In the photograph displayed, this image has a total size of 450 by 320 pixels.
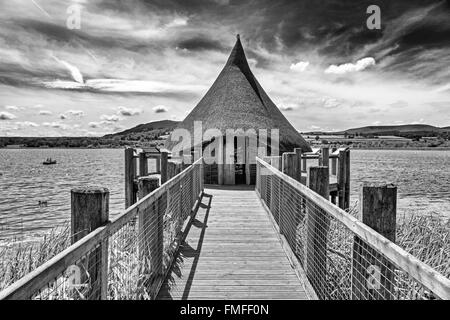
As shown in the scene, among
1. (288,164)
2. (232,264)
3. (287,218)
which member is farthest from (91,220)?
(288,164)

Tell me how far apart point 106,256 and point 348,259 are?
3.72 meters

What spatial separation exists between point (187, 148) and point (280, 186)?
30.8ft

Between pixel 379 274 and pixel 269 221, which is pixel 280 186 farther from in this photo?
pixel 379 274

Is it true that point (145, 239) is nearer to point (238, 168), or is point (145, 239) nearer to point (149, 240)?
point (149, 240)

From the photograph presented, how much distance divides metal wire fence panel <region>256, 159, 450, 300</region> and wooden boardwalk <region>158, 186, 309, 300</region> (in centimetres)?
28

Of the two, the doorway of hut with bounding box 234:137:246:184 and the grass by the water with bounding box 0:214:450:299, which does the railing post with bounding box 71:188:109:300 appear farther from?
the doorway of hut with bounding box 234:137:246:184

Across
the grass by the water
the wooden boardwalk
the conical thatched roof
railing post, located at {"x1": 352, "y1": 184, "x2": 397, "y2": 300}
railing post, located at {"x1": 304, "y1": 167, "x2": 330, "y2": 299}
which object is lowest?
the grass by the water

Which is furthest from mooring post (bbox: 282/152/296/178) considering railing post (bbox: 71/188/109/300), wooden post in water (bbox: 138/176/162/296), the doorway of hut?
the doorway of hut

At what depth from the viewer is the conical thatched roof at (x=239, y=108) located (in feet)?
52.3

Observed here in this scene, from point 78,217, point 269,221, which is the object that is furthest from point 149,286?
point 269,221

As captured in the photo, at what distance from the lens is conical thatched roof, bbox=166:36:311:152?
52.3ft

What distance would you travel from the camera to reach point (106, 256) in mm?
2773

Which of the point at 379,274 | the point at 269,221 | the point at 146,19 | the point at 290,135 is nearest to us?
the point at 379,274
